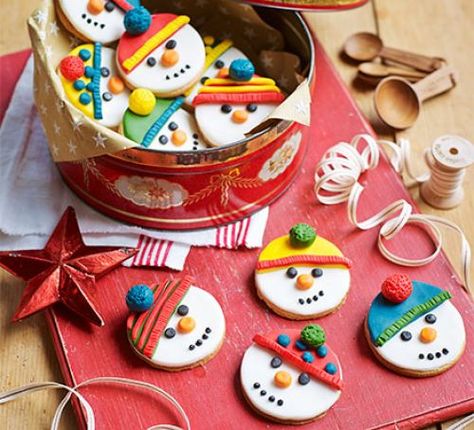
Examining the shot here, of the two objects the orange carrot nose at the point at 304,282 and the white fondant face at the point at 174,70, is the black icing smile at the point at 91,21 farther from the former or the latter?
the orange carrot nose at the point at 304,282

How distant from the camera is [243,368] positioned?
107 centimetres

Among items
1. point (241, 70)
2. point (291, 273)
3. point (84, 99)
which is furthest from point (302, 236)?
point (84, 99)

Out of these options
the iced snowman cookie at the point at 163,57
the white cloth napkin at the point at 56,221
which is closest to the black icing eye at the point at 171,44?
the iced snowman cookie at the point at 163,57

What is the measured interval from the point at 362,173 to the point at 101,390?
1.65ft

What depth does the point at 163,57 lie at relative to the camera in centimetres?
123

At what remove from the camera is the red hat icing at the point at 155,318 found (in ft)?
3.54

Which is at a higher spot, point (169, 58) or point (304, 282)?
point (169, 58)

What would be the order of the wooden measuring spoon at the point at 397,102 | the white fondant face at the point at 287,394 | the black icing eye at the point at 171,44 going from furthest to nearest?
the wooden measuring spoon at the point at 397,102, the black icing eye at the point at 171,44, the white fondant face at the point at 287,394

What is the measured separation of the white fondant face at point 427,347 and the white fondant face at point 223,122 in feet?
1.12

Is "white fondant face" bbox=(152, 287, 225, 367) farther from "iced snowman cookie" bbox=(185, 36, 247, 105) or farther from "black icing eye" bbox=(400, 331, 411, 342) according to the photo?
"iced snowman cookie" bbox=(185, 36, 247, 105)

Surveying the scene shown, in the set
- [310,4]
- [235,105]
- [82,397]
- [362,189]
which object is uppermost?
[310,4]

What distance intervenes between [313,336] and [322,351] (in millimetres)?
23

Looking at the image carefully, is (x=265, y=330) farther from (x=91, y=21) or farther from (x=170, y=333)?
(x=91, y=21)

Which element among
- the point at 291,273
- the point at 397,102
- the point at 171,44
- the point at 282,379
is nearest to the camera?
the point at 282,379
